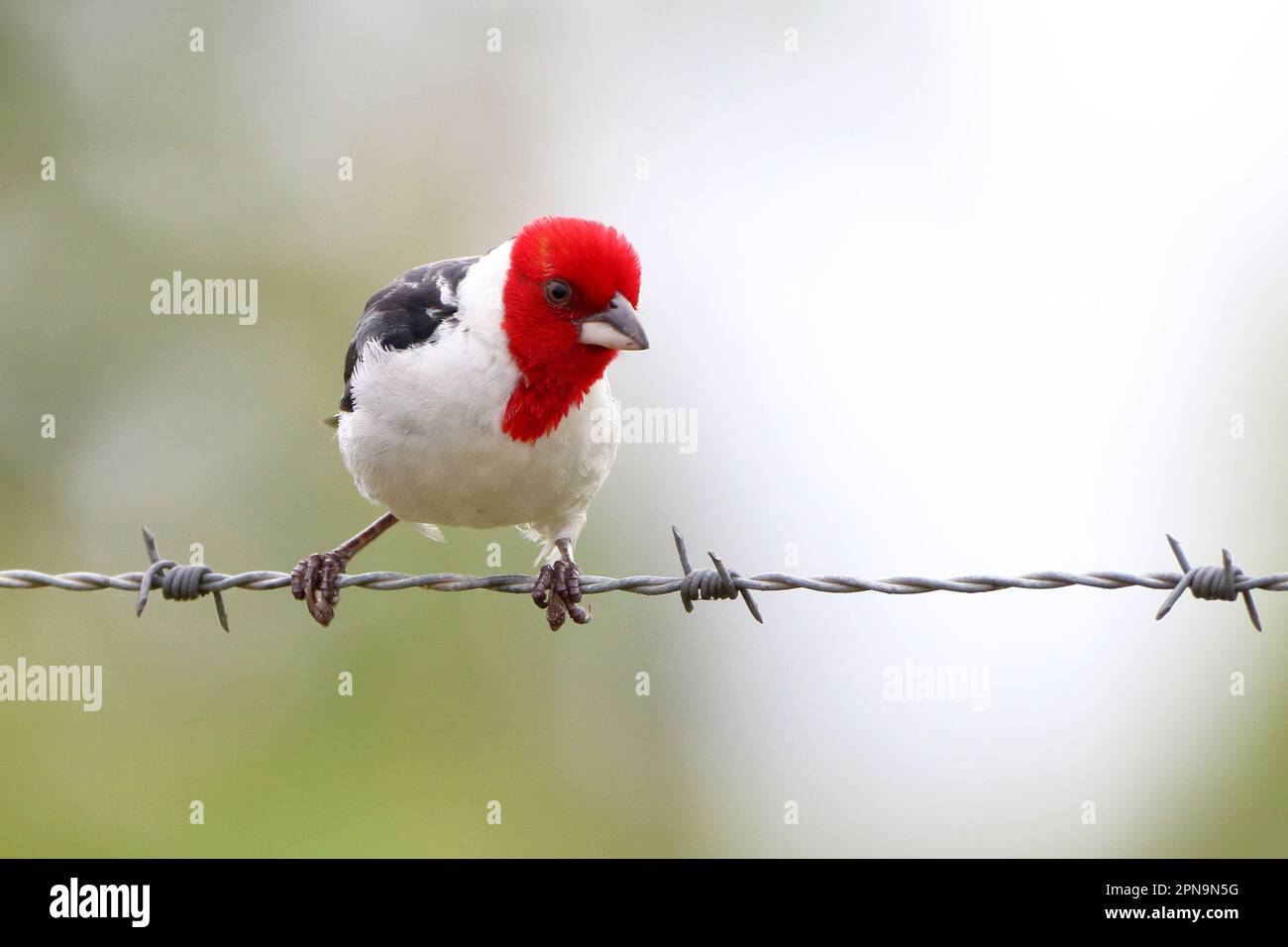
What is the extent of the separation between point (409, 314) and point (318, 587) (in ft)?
3.85

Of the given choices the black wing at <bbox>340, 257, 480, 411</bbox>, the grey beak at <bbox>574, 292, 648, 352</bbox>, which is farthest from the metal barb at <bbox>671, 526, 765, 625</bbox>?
the black wing at <bbox>340, 257, 480, 411</bbox>

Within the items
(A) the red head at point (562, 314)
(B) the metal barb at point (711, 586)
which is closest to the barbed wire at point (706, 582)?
(B) the metal barb at point (711, 586)

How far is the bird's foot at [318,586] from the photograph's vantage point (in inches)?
216

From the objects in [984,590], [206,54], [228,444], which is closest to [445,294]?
[984,590]

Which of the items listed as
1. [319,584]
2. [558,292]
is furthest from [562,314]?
[319,584]

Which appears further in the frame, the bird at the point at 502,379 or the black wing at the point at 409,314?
the black wing at the point at 409,314

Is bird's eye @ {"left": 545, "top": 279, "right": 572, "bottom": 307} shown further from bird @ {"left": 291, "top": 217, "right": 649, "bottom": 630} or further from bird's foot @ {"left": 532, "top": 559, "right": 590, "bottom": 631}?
bird's foot @ {"left": 532, "top": 559, "right": 590, "bottom": 631}

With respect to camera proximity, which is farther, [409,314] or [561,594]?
[561,594]

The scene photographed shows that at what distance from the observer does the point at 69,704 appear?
35.8ft

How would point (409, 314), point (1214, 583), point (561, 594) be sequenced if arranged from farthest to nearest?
point (561, 594) < point (409, 314) < point (1214, 583)

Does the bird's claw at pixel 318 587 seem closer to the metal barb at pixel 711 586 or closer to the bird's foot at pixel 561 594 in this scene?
the bird's foot at pixel 561 594

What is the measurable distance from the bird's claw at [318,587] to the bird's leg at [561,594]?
0.82 meters

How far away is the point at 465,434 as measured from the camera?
4.87 m

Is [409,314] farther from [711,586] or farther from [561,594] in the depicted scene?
[711,586]
